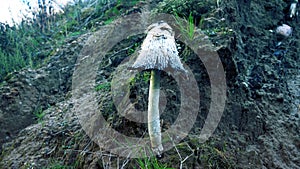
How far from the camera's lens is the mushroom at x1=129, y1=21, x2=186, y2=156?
1.99m

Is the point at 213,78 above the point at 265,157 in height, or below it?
above

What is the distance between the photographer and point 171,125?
8.64 feet

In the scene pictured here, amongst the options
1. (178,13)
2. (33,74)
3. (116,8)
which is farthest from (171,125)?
(116,8)

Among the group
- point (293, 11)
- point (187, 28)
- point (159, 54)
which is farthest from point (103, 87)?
point (293, 11)

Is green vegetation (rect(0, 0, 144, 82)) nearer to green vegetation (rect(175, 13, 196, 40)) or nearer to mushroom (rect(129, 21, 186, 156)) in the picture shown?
green vegetation (rect(175, 13, 196, 40))

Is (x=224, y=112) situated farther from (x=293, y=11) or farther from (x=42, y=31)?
(x=42, y=31)

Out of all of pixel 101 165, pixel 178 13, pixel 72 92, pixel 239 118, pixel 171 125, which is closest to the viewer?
pixel 101 165

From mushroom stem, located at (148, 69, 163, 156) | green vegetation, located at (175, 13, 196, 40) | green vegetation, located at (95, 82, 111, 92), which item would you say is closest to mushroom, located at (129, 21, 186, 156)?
mushroom stem, located at (148, 69, 163, 156)

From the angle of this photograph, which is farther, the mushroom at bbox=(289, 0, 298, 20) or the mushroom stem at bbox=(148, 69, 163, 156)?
the mushroom at bbox=(289, 0, 298, 20)

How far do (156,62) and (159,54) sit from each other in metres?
0.07

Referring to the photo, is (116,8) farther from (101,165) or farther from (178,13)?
(101,165)

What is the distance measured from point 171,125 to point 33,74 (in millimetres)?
2961

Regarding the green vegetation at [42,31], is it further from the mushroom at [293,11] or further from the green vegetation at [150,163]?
the green vegetation at [150,163]

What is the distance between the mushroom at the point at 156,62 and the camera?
78.4 inches
